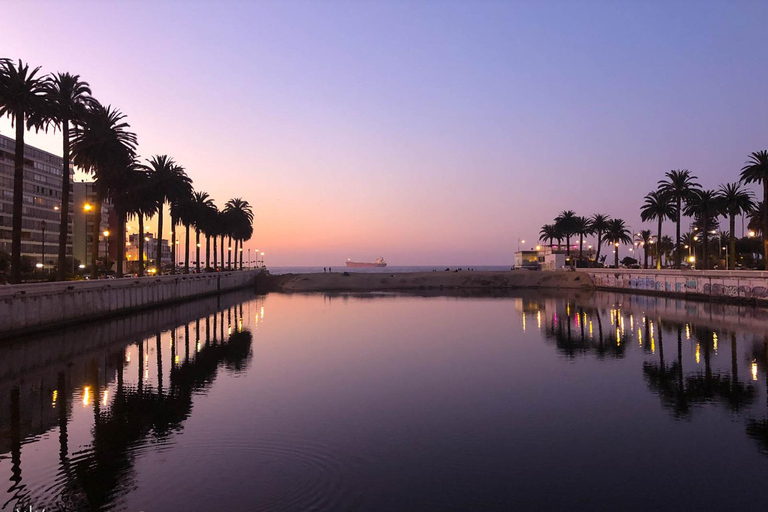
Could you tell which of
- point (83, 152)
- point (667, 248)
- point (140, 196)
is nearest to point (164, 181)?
point (140, 196)

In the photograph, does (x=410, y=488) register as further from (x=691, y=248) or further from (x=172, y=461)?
(x=691, y=248)

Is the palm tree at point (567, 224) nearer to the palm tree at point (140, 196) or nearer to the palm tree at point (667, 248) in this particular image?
the palm tree at point (667, 248)

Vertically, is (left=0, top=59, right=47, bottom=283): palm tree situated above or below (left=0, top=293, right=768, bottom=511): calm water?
above

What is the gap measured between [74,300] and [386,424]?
3663 cm

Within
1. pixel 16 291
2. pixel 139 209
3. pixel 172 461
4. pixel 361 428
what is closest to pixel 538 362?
pixel 361 428

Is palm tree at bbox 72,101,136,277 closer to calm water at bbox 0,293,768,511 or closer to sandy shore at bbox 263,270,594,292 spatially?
calm water at bbox 0,293,768,511

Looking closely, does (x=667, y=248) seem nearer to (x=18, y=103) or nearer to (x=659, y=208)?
(x=659, y=208)

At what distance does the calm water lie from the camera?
12484 mm

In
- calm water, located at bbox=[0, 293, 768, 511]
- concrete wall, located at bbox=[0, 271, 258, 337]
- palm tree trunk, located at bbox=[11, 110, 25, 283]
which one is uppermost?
palm tree trunk, located at bbox=[11, 110, 25, 283]

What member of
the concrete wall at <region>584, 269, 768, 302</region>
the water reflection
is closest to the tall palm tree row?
the water reflection

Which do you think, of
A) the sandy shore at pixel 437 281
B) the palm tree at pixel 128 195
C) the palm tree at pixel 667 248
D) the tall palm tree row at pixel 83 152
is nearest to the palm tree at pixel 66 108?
the tall palm tree row at pixel 83 152

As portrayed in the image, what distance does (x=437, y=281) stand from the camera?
385 feet

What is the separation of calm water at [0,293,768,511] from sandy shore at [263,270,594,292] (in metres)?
77.1

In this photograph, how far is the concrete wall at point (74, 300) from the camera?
36438 millimetres
